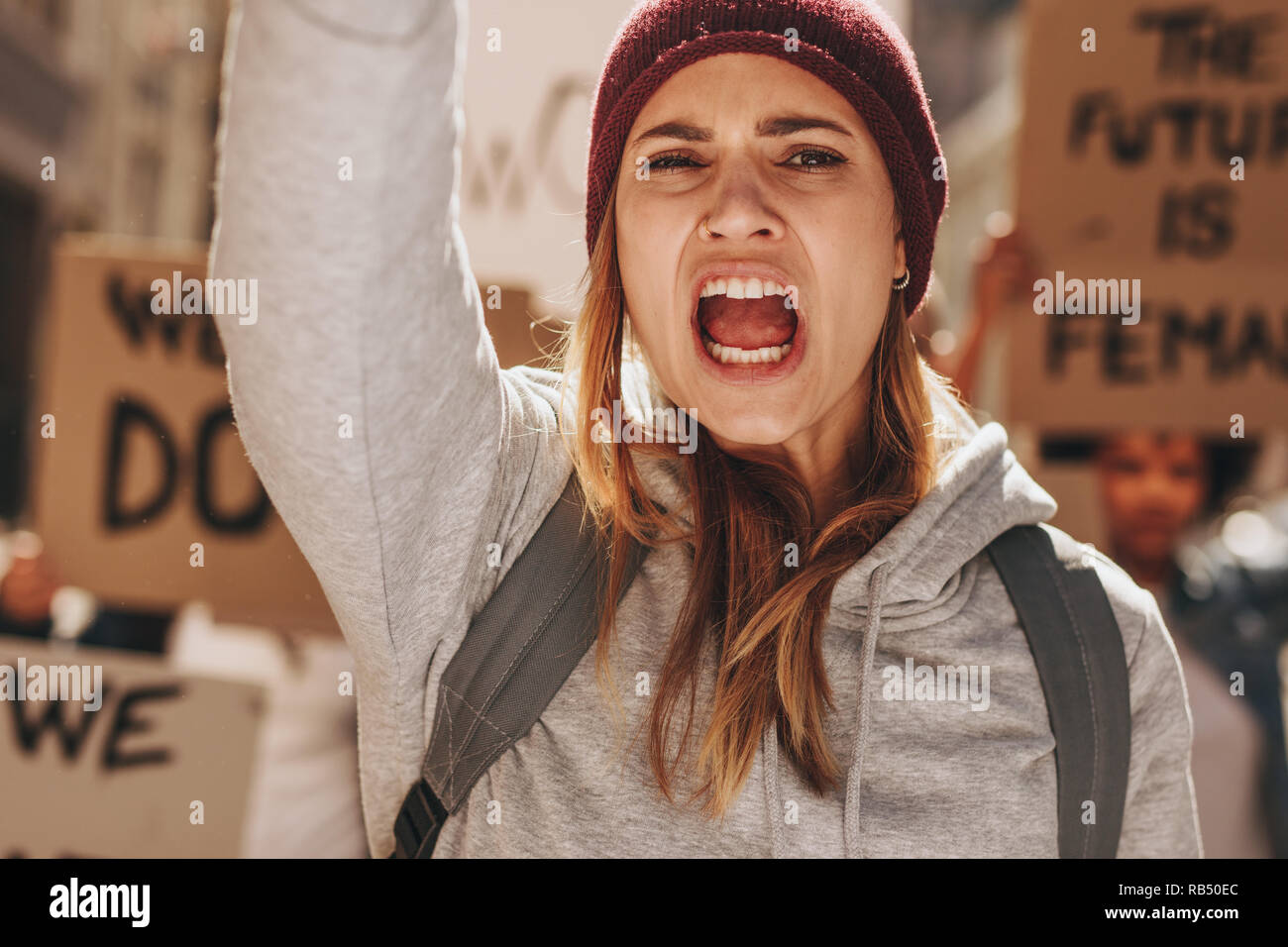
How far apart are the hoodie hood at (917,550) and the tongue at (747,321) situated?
107 mm

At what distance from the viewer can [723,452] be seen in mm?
1220

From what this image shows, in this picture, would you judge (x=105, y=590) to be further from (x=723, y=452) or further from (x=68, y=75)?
(x=68, y=75)

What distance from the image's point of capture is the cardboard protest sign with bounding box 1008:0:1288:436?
6.90ft

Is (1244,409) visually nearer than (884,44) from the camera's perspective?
No

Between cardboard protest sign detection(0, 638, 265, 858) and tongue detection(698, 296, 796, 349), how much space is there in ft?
3.94

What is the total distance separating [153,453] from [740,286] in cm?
133

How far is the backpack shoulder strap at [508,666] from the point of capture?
1011 mm

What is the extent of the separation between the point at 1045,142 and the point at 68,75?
30.7 ft

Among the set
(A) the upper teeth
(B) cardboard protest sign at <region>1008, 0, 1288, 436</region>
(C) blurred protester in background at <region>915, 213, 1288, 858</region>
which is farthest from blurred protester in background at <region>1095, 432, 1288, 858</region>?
(A) the upper teeth

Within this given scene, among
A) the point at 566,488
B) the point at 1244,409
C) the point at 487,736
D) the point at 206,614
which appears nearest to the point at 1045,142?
the point at 1244,409

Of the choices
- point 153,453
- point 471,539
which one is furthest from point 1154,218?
point 153,453

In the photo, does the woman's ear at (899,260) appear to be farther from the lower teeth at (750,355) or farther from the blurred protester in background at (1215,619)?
the blurred protester in background at (1215,619)

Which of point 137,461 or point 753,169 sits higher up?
point 753,169

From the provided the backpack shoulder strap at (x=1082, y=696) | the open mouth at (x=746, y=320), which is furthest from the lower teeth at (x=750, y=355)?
the backpack shoulder strap at (x=1082, y=696)
